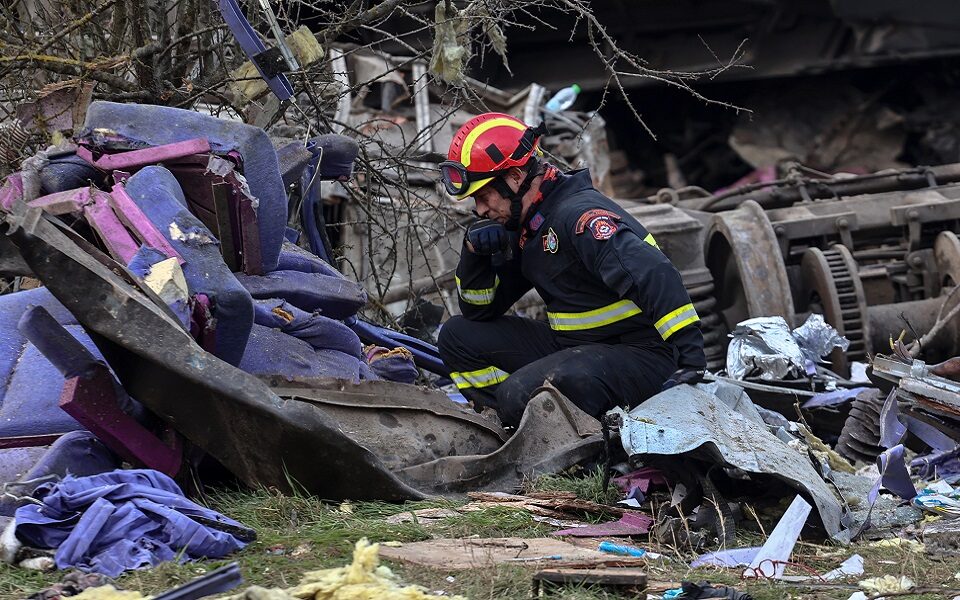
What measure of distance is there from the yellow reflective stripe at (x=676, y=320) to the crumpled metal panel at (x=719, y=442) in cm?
33

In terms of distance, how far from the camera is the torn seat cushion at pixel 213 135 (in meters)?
4.23

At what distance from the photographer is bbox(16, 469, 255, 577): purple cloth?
285 centimetres

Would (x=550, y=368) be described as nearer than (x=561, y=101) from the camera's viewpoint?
Yes

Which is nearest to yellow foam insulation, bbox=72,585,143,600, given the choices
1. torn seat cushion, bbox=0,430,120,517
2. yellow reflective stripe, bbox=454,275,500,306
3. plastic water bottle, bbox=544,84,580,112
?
torn seat cushion, bbox=0,430,120,517

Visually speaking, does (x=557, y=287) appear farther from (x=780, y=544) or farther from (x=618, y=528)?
(x=780, y=544)

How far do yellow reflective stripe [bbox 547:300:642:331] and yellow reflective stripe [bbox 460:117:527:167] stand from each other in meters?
0.74

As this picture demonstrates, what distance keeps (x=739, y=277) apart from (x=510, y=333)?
2.38 meters

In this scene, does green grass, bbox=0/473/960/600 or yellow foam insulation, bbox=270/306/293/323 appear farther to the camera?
yellow foam insulation, bbox=270/306/293/323

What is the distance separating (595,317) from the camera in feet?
15.4

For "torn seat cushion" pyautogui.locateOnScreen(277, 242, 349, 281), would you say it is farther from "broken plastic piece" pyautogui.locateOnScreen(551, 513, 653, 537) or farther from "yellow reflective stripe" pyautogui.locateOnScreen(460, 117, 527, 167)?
"broken plastic piece" pyautogui.locateOnScreen(551, 513, 653, 537)

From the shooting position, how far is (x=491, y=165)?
4.64 meters

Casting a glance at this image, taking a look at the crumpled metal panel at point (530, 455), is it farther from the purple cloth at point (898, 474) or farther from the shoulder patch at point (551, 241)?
the purple cloth at point (898, 474)

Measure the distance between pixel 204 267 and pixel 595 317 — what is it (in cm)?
169

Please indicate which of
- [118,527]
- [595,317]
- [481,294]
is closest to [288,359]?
[481,294]
